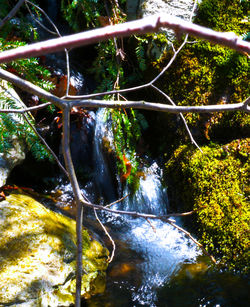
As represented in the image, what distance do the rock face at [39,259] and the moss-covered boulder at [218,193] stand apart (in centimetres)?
125

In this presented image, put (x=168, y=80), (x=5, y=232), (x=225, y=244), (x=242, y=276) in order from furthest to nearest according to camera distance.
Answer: (x=168, y=80), (x=225, y=244), (x=242, y=276), (x=5, y=232)

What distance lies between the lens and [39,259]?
242 cm

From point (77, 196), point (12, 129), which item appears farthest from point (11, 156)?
point (77, 196)

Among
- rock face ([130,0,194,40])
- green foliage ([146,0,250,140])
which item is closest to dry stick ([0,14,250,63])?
green foliage ([146,0,250,140])

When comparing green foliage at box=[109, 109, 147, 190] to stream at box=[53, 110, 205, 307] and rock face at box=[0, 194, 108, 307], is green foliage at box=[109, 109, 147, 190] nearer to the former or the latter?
stream at box=[53, 110, 205, 307]

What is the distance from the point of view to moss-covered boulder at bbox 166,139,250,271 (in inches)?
124

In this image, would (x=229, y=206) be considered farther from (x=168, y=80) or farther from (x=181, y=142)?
(x=168, y=80)

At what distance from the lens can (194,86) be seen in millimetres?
3969

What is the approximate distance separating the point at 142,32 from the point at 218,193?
3191mm

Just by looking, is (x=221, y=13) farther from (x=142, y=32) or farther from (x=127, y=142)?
(x=142, y=32)

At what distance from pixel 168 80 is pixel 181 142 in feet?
2.90

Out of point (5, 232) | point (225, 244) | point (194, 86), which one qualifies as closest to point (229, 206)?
point (225, 244)

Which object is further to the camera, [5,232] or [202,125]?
[202,125]

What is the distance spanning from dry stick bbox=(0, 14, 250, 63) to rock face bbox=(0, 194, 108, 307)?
83.2 inches
